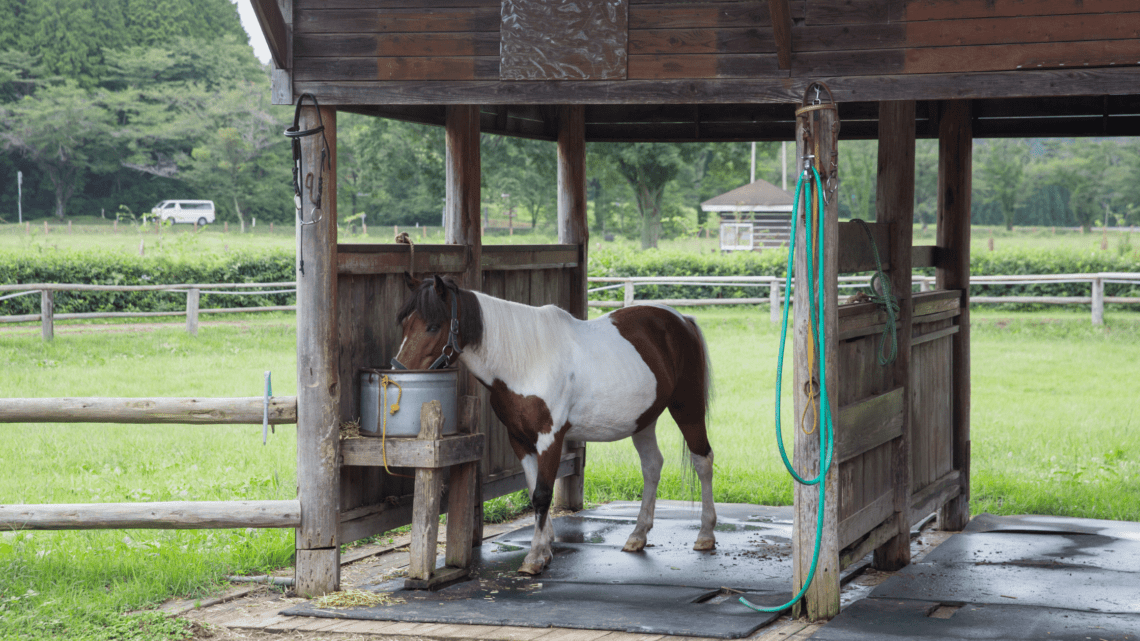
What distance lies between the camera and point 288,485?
740 cm

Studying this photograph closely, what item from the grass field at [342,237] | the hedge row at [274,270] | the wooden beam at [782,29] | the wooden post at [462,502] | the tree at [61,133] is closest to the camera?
the wooden beam at [782,29]

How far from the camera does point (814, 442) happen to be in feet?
15.2

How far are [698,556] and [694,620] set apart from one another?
4.41ft

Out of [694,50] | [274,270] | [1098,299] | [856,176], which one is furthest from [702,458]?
[856,176]

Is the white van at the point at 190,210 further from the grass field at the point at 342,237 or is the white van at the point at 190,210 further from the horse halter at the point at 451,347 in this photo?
the horse halter at the point at 451,347

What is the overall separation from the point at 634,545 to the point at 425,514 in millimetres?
1428

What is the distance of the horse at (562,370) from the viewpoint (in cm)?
508

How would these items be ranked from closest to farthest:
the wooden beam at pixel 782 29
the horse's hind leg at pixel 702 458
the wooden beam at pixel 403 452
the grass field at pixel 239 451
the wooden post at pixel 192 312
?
the wooden beam at pixel 782 29 → the wooden beam at pixel 403 452 → the grass field at pixel 239 451 → the horse's hind leg at pixel 702 458 → the wooden post at pixel 192 312

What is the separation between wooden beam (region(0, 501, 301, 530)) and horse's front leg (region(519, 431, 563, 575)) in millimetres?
1233

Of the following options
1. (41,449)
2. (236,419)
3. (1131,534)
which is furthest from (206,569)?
(1131,534)

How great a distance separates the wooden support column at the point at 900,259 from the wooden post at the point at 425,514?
8.09 ft

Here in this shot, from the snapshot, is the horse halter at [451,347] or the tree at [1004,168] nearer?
the horse halter at [451,347]

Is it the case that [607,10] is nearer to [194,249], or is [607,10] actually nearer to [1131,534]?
[1131,534]

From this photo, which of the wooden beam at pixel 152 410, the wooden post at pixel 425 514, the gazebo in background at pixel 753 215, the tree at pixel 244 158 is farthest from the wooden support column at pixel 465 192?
the tree at pixel 244 158
